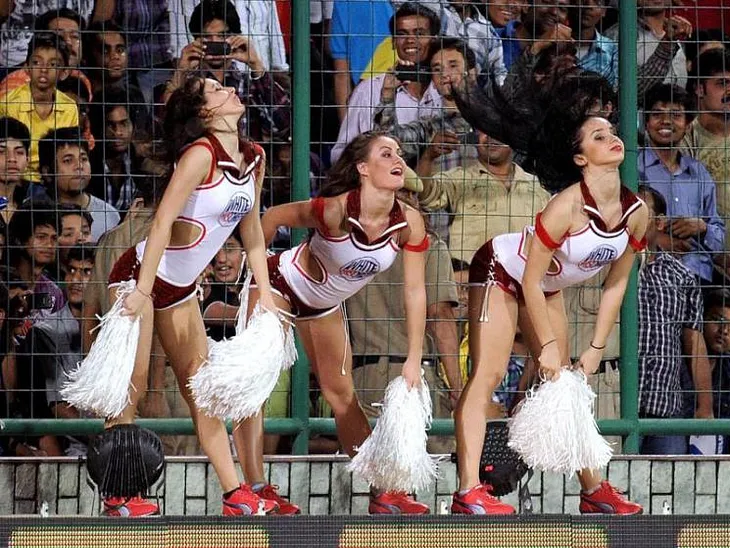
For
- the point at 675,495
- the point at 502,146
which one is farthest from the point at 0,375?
the point at 675,495

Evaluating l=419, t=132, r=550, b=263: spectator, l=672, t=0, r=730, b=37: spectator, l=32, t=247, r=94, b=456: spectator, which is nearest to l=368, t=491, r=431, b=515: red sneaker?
l=419, t=132, r=550, b=263: spectator

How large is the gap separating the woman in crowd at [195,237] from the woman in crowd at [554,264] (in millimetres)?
987

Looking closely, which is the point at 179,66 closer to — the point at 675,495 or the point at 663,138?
the point at 663,138

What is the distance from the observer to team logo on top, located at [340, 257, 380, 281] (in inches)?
270

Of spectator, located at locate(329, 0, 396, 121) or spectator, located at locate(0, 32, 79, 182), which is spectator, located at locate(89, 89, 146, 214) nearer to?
spectator, located at locate(0, 32, 79, 182)

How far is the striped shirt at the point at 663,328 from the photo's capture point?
810 centimetres

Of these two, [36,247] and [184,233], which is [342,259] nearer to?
[184,233]

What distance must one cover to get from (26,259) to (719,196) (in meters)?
3.57

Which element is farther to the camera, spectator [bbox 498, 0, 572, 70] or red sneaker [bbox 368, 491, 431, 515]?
spectator [bbox 498, 0, 572, 70]

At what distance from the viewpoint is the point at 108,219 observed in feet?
25.9

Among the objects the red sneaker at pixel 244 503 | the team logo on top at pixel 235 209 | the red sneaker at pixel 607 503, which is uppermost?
the team logo on top at pixel 235 209

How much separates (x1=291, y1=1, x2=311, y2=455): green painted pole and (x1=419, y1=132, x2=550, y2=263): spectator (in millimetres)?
699

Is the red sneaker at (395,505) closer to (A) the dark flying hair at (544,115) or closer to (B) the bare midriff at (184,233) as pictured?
(B) the bare midriff at (184,233)

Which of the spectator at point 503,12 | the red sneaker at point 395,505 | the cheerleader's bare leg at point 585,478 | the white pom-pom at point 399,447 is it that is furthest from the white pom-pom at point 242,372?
the spectator at point 503,12
